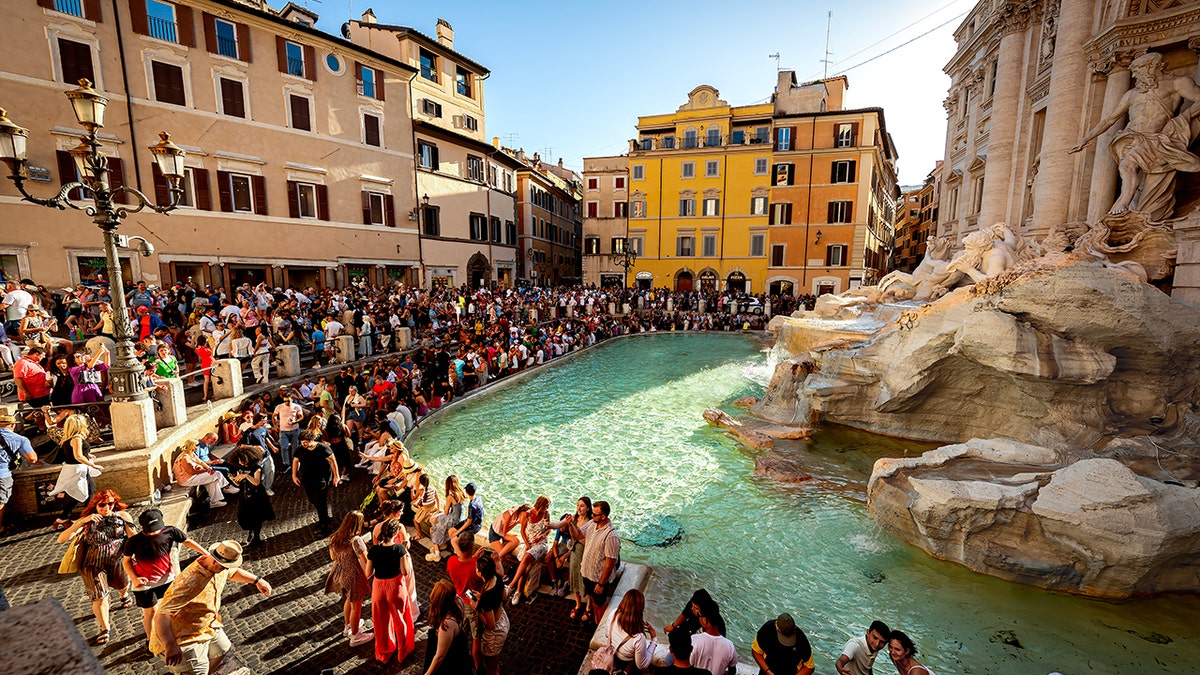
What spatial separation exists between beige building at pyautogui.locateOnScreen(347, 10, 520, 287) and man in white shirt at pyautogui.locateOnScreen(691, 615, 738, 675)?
25.4 meters

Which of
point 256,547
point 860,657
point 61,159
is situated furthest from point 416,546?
point 61,159

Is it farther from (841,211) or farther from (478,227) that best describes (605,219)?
(841,211)

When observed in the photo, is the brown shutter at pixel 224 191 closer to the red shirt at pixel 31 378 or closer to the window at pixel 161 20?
the window at pixel 161 20

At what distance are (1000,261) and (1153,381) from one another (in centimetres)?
393

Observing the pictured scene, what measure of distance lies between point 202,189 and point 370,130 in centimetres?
770

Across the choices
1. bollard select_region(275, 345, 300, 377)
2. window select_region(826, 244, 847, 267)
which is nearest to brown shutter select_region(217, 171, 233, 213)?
bollard select_region(275, 345, 300, 377)

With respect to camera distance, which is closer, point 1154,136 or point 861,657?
point 861,657

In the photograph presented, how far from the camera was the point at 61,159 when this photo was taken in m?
15.9

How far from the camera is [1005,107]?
606 inches

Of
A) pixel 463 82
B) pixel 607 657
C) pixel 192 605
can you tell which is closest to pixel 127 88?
pixel 463 82

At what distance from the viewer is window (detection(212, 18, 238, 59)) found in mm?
18625

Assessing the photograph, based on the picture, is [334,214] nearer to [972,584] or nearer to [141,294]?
[141,294]

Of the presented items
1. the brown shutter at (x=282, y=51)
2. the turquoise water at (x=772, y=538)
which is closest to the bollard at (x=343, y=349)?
the turquoise water at (x=772, y=538)

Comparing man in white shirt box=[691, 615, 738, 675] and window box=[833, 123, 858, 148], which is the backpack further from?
window box=[833, 123, 858, 148]
